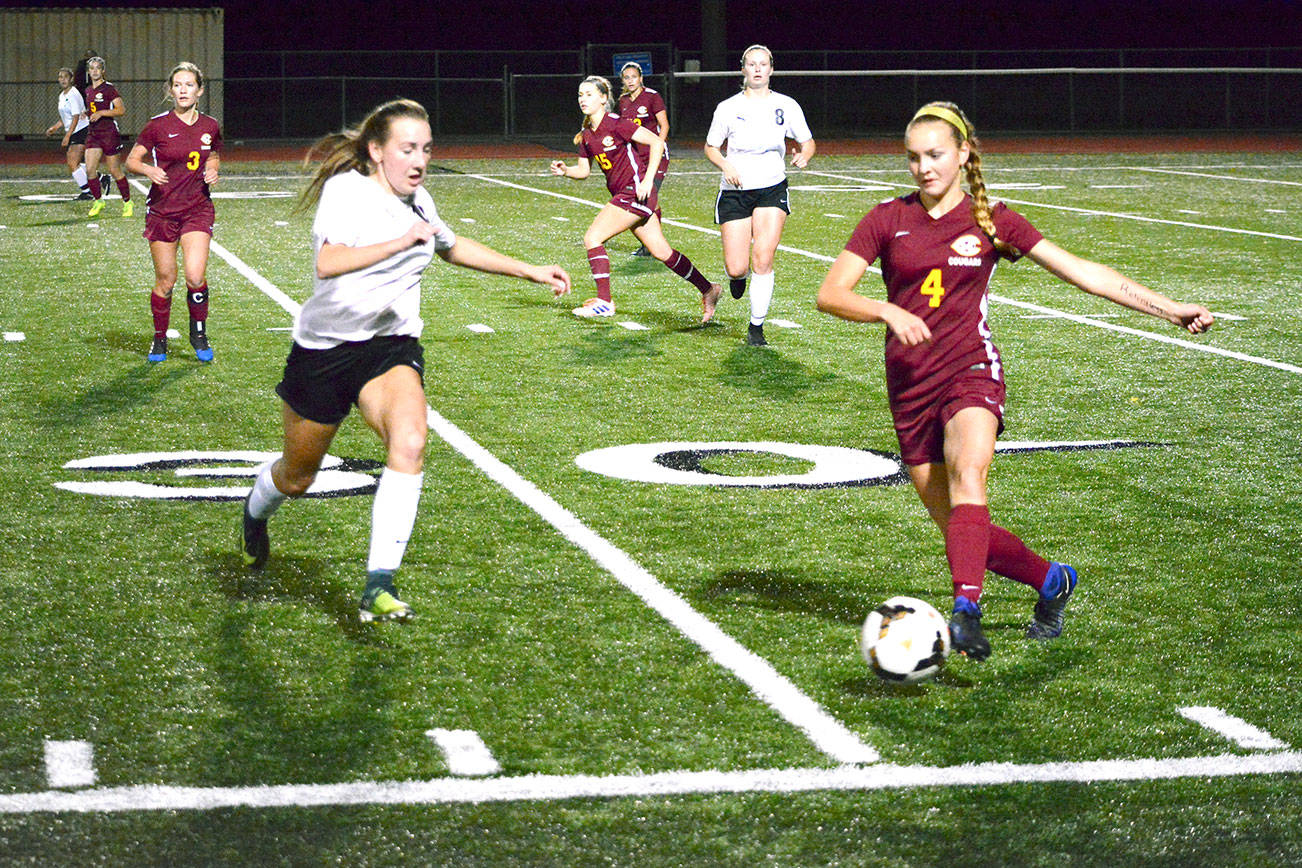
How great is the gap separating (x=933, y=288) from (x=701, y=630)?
1.32 meters

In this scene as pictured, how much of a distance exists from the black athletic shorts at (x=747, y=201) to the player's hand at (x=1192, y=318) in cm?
723

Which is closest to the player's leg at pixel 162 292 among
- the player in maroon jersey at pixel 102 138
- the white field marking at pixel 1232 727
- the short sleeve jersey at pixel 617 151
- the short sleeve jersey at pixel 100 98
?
the short sleeve jersey at pixel 617 151

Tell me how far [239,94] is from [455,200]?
25757mm

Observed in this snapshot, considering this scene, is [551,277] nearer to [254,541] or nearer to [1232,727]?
[254,541]

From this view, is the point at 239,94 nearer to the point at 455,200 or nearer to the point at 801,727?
the point at 455,200

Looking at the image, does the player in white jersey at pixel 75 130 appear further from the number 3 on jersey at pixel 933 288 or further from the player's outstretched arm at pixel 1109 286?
the player's outstretched arm at pixel 1109 286

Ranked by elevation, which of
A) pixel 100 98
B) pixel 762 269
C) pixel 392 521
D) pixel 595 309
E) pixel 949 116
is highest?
pixel 100 98

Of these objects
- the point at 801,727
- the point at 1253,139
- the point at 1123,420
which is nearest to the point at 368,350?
the point at 801,727

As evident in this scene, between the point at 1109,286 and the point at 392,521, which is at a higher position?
the point at 1109,286

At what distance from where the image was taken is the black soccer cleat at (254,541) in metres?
6.42

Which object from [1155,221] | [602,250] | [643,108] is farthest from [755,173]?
[1155,221]

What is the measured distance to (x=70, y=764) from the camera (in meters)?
4.56

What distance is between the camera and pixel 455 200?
80.6 feet

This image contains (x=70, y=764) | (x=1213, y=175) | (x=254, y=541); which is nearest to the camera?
(x=70, y=764)
